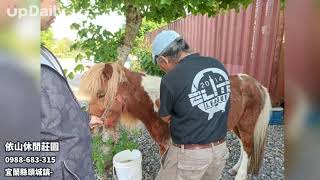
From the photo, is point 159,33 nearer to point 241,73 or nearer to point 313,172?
point 241,73

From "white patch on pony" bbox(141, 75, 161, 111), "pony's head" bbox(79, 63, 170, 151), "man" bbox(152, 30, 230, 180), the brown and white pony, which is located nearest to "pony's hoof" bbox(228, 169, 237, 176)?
the brown and white pony

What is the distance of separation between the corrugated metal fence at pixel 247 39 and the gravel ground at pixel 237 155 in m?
0.21

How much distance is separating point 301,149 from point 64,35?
135 centimetres

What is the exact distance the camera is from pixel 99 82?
6.72 ft

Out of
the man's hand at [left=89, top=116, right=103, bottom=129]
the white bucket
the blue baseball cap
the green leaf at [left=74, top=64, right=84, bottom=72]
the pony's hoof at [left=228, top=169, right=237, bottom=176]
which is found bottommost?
the pony's hoof at [left=228, top=169, right=237, bottom=176]

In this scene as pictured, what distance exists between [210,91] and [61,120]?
0.71 m

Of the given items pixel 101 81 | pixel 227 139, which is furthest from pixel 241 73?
pixel 101 81

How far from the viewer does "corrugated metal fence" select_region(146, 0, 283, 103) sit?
2.19 metres

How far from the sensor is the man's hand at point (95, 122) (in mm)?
2055

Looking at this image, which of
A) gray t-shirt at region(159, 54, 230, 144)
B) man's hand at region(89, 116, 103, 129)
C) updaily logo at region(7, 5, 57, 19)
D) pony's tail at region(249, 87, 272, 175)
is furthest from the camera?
pony's tail at region(249, 87, 272, 175)

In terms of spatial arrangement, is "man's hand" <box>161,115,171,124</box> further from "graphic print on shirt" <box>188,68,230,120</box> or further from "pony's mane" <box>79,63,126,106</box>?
"pony's mane" <box>79,63,126,106</box>

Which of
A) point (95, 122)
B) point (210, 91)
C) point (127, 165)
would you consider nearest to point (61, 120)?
point (95, 122)

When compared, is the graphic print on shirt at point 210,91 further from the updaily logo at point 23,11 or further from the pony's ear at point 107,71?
the updaily logo at point 23,11

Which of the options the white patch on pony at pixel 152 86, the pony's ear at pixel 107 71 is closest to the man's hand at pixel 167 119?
the white patch on pony at pixel 152 86
